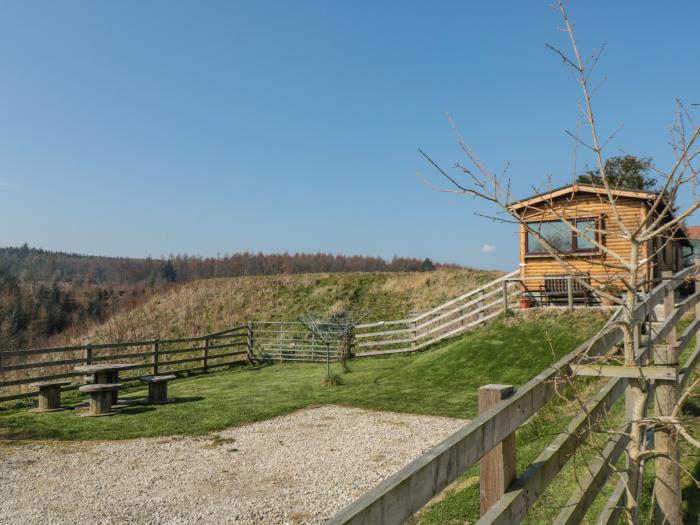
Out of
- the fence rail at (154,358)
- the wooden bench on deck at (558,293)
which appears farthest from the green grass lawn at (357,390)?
the wooden bench on deck at (558,293)

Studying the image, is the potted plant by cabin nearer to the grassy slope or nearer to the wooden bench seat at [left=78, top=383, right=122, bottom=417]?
the grassy slope

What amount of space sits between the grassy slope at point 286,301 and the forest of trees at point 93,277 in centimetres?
595

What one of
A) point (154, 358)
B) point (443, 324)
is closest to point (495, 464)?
point (443, 324)

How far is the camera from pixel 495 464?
2133mm

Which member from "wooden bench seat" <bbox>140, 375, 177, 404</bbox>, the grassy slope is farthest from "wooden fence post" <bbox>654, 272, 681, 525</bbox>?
the grassy slope

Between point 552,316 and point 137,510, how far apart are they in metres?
11.5

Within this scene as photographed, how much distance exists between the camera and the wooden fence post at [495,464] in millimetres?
2127

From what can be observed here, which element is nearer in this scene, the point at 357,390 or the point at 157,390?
the point at 157,390

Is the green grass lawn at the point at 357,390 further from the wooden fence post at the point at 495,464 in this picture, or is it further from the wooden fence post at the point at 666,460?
the wooden fence post at the point at 495,464

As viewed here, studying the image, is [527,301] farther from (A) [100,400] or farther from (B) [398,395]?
(A) [100,400]

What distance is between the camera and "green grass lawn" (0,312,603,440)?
9719mm

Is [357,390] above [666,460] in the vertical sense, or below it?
below

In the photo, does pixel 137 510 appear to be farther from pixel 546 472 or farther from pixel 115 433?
pixel 546 472

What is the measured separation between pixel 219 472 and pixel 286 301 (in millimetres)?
24228
